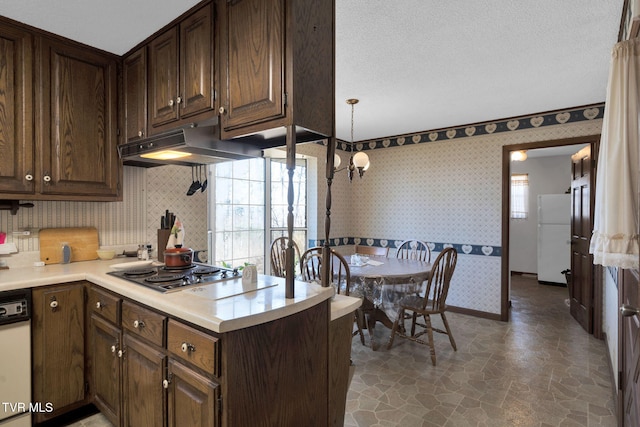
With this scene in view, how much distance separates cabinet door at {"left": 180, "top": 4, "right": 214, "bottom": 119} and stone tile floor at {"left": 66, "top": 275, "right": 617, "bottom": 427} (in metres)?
2.00

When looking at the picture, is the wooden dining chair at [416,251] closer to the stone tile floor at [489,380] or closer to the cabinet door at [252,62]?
the stone tile floor at [489,380]

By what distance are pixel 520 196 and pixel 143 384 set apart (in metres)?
7.11

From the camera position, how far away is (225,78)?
64.6 inches

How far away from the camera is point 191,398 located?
1240mm

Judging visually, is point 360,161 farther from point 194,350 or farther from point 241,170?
point 194,350

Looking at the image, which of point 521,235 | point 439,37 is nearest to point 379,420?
point 439,37

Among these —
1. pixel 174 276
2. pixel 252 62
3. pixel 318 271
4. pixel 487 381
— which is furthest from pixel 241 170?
pixel 487 381

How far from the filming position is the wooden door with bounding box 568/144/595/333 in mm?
3414

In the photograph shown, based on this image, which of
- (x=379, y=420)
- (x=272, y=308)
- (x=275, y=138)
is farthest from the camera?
(x=379, y=420)

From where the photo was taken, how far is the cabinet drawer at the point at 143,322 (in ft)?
4.57

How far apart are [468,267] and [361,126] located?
7.45ft

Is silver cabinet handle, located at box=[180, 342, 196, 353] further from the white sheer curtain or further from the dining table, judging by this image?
the dining table

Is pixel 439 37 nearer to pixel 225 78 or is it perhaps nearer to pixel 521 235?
pixel 225 78

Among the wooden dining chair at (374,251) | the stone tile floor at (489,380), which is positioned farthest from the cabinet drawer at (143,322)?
the wooden dining chair at (374,251)
